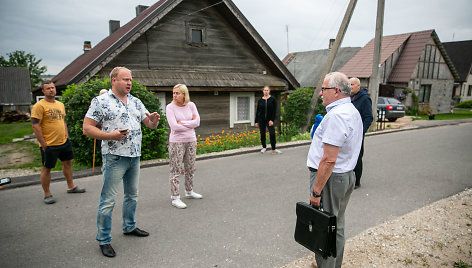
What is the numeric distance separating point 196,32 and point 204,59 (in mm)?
1192

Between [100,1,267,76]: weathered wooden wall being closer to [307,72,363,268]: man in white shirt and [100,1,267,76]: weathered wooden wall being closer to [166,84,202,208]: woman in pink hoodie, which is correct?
[166,84,202,208]: woman in pink hoodie

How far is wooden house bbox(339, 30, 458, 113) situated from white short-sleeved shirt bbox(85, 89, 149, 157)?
23.9 meters

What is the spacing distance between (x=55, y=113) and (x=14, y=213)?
1.73 metres

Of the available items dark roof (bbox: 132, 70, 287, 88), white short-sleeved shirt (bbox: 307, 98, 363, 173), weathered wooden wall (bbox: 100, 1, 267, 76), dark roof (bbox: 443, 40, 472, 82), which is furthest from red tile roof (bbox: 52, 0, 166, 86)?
dark roof (bbox: 443, 40, 472, 82)

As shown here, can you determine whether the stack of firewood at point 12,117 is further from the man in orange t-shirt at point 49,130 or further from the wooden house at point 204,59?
the man in orange t-shirt at point 49,130

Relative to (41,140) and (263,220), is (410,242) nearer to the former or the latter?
(263,220)

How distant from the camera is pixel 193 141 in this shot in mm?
5016

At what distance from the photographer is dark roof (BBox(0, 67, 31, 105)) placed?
36.8 m

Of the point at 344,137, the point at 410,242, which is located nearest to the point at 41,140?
the point at 344,137

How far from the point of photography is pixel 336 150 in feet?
8.32

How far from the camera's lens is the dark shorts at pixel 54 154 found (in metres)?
4.96

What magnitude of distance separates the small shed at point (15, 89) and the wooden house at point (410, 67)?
37.0 metres

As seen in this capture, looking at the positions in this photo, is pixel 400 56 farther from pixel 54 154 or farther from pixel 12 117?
pixel 12 117

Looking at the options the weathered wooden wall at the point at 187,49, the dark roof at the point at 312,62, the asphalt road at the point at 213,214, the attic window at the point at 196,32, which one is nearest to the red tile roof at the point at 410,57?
the dark roof at the point at 312,62
